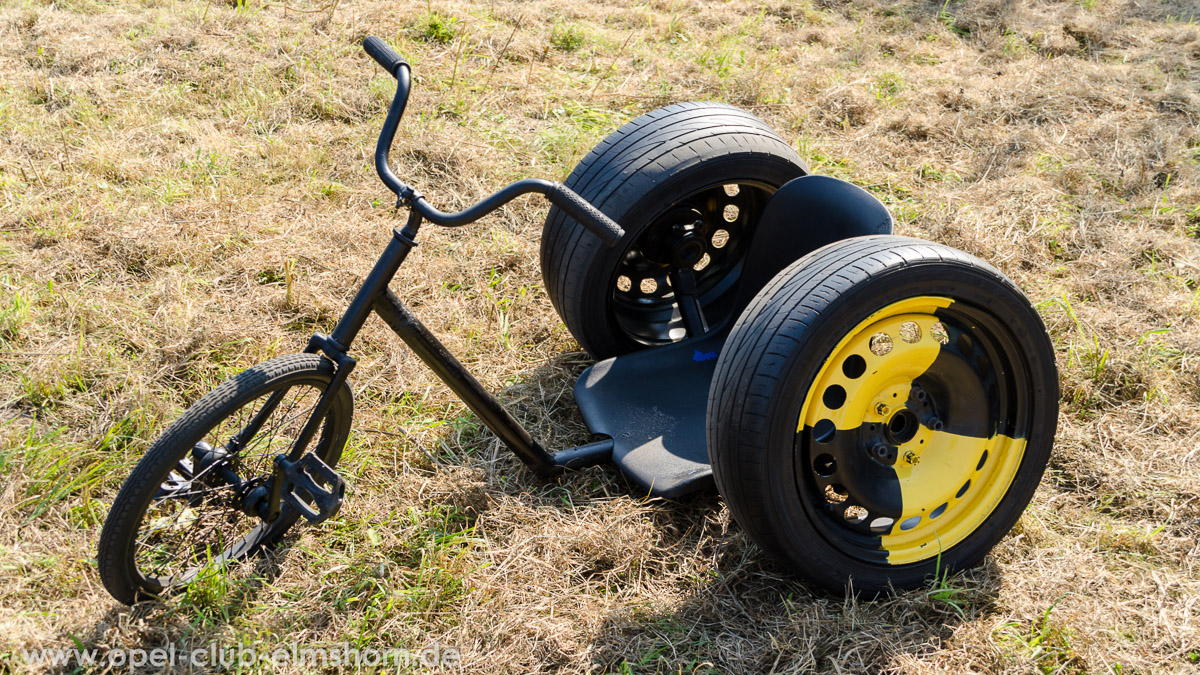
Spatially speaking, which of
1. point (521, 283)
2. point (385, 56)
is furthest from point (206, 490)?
point (521, 283)

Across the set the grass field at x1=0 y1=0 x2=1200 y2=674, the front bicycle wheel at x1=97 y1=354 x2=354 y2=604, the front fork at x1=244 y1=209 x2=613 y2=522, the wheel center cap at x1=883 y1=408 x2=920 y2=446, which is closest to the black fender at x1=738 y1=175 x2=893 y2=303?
the wheel center cap at x1=883 y1=408 x2=920 y2=446

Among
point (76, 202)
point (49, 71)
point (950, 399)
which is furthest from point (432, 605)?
point (49, 71)

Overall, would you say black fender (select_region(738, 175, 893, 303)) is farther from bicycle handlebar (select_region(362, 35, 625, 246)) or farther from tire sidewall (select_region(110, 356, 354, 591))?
tire sidewall (select_region(110, 356, 354, 591))

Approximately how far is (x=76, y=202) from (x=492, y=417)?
9.28 ft

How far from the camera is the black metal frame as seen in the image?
229 centimetres

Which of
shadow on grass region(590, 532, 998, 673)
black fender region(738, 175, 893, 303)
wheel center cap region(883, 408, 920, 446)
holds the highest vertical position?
black fender region(738, 175, 893, 303)

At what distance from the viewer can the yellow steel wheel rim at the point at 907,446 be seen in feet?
8.71

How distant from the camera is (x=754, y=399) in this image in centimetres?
246

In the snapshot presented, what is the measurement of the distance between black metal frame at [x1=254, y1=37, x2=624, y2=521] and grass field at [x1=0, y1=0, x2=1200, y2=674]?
1.44 ft

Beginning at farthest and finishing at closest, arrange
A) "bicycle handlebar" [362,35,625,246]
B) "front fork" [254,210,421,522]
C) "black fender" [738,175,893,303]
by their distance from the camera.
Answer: "black fender" [738,175,893,303] → "front fork" [254,210,421,522] → "bicycle handlebar" [362,35,625,246]

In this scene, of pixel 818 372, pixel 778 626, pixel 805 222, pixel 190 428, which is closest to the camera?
pixel 190 428

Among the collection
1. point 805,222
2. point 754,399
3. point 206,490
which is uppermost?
point 805,222

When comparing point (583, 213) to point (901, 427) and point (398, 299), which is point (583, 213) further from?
point (901, 427)

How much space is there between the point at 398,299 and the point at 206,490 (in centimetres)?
75
